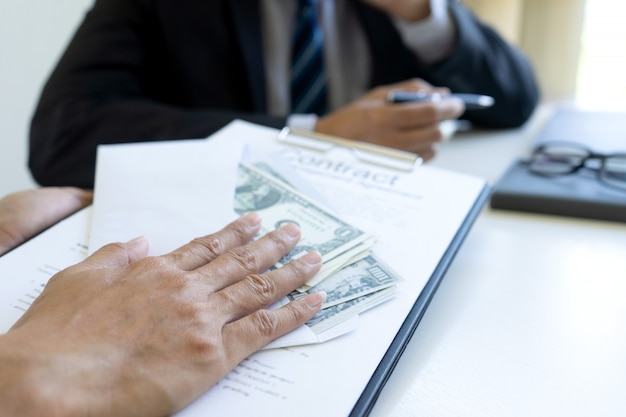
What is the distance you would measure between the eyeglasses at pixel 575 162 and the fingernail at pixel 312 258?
457 millimetres

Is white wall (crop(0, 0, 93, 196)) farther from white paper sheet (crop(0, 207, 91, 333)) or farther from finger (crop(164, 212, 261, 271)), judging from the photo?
finger (crop(164, 212, 261, 271))

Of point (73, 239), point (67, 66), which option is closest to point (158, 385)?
point (73, 239)

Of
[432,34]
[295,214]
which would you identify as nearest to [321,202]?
[295,214]

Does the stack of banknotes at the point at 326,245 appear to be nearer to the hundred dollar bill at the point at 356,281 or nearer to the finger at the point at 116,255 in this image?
the hundred dollar bill at the point at 356,281

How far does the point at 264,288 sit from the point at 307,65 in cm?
82

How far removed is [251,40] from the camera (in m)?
1.15

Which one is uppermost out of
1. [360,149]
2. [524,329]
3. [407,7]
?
[407,7]

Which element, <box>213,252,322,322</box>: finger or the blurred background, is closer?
<box>213,252,322,322</box>: finger

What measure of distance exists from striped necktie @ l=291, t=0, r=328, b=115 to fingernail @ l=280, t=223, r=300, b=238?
69 centimetres

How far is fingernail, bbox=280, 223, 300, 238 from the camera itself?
1.93ft

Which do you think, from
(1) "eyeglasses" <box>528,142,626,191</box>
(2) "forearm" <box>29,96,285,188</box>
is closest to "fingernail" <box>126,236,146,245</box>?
(2) "forearm" <box>29,96,285,188</box>

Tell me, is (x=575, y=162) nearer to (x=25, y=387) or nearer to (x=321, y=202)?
(x=321, y=202)

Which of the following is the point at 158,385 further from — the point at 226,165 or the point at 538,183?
the point at 538,183

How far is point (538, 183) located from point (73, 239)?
1.97 ft
